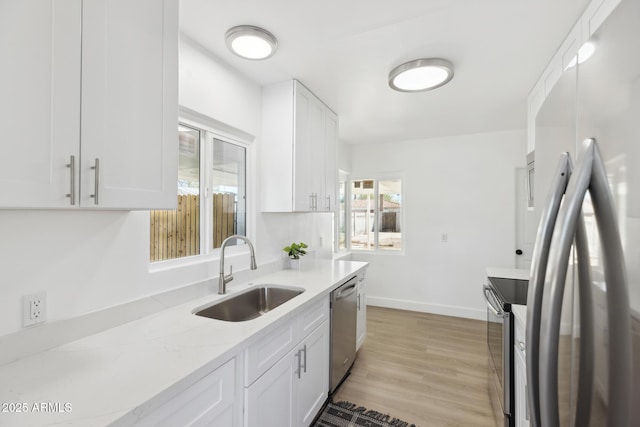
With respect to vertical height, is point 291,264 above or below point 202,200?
below

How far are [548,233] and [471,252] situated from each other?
3.83 meters

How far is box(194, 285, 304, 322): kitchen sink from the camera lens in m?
1.81

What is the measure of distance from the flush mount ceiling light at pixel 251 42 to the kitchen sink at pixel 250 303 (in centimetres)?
156

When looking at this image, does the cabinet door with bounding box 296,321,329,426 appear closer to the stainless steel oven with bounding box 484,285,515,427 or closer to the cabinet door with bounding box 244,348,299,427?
the cabinet door with bounding box 244,348,299,427

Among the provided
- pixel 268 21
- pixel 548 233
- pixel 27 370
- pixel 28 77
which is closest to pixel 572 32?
pixel 268 21

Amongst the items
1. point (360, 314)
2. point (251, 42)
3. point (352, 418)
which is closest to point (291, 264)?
point (360, 314)

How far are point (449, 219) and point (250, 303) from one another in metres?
3.04

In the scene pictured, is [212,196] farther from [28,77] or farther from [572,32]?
[572,32]

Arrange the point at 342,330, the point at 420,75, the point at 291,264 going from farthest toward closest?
the point at 291,264 < the point at 342,330 < the point at 420,75

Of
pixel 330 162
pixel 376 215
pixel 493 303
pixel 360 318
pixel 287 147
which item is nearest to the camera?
pixel 493 303

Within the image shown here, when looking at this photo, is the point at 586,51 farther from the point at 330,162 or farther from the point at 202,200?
the point at 330,162

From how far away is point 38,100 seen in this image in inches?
33.8

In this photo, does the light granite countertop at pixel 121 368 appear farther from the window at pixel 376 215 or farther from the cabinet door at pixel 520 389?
the window at pixel 376 215

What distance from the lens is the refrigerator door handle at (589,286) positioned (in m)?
0.37
